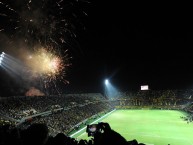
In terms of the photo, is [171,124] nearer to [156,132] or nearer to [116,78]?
[156,132]

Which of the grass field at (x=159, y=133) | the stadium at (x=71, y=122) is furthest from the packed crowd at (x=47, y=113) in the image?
the grass field at (x=159, y=133)

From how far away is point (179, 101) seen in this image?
6831 centimetres

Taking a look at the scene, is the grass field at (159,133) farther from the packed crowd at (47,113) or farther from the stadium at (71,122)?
the packed crowd at (47,113)

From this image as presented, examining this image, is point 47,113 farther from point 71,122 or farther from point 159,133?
point 159,133

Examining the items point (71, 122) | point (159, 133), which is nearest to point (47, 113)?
point (71, 122)

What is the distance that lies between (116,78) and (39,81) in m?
35.6

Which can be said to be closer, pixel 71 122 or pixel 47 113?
pixel 47 113

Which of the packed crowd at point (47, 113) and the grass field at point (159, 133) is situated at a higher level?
the packed crowd at point (47, 113)

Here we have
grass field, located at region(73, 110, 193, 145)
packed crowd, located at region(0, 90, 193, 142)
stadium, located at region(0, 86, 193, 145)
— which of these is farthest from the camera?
grass field, located at region(73, 110, 193, 145)

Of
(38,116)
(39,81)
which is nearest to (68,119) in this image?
(38,116)

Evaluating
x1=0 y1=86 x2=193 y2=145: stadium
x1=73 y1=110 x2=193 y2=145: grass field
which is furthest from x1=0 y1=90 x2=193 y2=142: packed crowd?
x1=73 y1=110 x2=193 y2=145: grass field

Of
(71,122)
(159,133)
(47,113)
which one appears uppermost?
(47,113)

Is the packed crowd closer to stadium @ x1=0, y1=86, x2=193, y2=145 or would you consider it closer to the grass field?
stadium @ x1=0, y1=86, x2=193, y2=145

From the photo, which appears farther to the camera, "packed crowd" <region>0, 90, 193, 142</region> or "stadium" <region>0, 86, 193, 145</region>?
"stadium" <region>0, 86, 193, 145</region>
